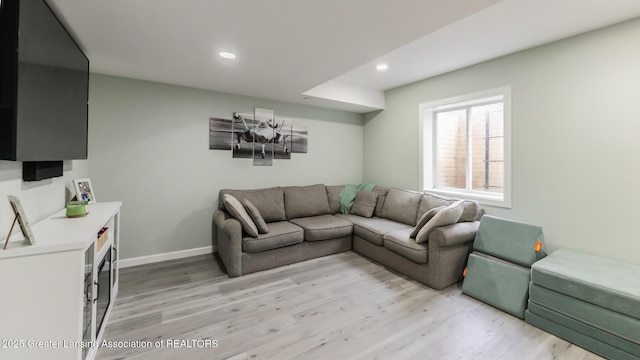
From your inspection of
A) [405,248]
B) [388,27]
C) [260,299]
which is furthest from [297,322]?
[388,27]

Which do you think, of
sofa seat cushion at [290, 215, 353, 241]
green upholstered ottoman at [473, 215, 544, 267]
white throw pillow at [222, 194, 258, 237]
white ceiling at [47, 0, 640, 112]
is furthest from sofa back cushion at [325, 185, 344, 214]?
green upholstered ottoman at [473, 215, 544, 267]

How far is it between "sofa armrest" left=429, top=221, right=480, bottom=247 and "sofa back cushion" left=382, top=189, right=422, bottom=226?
0.79 m

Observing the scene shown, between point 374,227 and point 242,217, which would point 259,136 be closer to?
point 242,217

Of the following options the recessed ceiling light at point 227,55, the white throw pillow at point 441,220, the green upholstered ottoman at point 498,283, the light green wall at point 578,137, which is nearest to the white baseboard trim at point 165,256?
the recessed ceiling light at point 227,55

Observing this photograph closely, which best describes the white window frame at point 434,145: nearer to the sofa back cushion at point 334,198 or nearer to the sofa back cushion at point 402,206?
the sofa back cushion at point 402,206

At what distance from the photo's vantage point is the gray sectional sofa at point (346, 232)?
273 centimetres

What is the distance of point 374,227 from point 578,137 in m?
2.26

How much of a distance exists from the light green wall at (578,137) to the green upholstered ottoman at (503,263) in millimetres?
453

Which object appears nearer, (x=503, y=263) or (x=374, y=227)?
(x=503, y=263)

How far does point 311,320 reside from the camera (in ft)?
7.01

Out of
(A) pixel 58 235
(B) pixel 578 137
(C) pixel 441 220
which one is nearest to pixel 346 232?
(C) pixel 441 220

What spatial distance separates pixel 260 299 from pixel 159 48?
2.47 metres

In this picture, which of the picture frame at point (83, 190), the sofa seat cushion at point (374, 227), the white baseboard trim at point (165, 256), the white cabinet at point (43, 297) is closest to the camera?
the white cabinet at point (43, 297)

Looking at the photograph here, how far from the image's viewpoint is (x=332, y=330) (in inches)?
79.5
